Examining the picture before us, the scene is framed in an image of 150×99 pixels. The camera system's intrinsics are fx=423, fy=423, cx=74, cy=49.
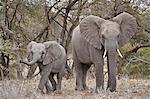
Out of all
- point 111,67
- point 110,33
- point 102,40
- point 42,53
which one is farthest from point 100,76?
point 42,53

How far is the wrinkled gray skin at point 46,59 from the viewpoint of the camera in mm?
11273

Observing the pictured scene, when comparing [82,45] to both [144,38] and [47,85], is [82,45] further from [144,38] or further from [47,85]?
[144,38]

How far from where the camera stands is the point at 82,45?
12305mm

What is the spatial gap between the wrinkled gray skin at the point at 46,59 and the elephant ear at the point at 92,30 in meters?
0.98

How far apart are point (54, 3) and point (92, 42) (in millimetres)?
11451

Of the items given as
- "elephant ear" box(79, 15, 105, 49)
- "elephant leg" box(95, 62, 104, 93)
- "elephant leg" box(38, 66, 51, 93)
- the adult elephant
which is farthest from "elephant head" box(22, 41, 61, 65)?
"elephant leg" box(95, 62, 104, 93)

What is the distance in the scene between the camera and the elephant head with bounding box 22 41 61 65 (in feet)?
36.7

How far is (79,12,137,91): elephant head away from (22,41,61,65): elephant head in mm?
928

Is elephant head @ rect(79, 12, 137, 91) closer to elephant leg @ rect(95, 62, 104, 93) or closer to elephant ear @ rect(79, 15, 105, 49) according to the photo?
elephant ear @ rect(79, 15, 105, 49)

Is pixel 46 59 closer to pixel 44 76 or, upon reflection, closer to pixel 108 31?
pixel 44 76

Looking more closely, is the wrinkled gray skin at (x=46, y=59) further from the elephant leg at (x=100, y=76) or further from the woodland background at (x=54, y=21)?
the woodland background at (x=54, y=21)

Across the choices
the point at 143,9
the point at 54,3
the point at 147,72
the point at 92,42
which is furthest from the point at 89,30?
the point at 147,72

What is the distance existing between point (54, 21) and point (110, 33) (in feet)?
44.8

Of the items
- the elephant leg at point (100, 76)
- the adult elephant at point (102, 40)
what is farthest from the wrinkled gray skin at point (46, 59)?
the elephant leg at point (100, 76)
